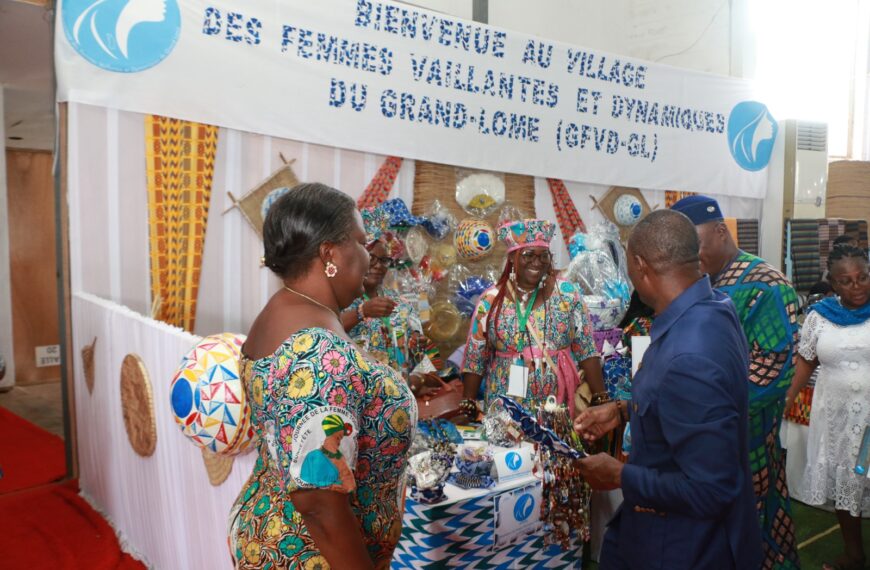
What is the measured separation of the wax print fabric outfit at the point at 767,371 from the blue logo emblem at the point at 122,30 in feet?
9.95

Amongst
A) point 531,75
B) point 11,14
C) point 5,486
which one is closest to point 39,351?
point 5,486

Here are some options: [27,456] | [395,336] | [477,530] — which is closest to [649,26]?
[395,336]

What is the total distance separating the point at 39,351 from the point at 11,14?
153 inches

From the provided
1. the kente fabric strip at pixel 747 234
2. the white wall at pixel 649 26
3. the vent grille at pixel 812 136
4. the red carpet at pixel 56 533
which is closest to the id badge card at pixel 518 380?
the red carpet at pixel 56 533

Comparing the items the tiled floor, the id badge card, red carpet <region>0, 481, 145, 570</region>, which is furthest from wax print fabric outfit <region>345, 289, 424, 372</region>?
the tiled floor

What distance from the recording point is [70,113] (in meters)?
3.34

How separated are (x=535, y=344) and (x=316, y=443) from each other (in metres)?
2.16

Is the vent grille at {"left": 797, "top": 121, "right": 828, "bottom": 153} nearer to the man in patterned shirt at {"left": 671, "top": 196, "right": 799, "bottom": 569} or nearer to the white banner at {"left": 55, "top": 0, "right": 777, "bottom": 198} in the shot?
the white banner at {"left": 55, "top": 0, "right": 777, "bottom": 198}

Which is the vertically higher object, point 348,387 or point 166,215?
point 166,215

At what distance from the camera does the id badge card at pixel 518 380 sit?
10.2 feet

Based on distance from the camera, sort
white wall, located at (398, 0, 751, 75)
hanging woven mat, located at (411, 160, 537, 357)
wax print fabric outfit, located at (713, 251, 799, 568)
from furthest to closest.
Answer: white wall, located at (398, 0, 751, 75) < hanging woven mat, located at (411, 160, 537, 357) < wax print fabric outfit, located at (713, 251, 799, 568)

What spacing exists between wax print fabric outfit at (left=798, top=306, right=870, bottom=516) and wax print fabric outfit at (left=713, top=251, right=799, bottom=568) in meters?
1.37

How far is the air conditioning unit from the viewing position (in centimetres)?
660

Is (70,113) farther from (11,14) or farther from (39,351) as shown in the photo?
(39,351)
